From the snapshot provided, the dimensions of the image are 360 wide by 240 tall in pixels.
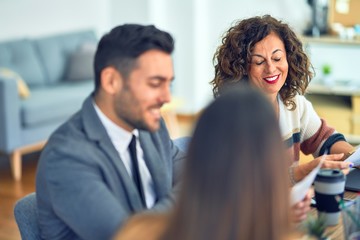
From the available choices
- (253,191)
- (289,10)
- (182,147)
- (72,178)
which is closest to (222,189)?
(253,191)

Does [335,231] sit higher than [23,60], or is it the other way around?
[335,231]

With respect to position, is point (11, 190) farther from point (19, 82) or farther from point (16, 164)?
point (19, 82)

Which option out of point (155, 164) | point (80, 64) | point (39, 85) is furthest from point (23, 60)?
point (155, 164)

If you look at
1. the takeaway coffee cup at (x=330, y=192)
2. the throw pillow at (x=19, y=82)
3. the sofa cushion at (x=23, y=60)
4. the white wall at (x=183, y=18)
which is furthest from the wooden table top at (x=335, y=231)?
the white wall at (x=183, y=18)

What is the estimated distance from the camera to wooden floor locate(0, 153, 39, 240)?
11.9ft

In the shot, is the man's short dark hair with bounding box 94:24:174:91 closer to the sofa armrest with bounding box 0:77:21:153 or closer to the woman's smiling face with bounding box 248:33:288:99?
the woman's smiling face with bounding box 248:33:288:99

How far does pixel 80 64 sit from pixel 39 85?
36 cm

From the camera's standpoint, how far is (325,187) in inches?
67.7

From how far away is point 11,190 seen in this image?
4.22 metres

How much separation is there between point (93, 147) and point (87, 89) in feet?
11.5

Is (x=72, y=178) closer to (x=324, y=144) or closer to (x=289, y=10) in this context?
(x=324, y=144)

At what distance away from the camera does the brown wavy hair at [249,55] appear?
2.21m

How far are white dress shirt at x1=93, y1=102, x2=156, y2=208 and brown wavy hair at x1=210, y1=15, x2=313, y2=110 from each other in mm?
509

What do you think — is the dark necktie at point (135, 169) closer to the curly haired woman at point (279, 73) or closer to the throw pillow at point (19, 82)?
the curly haired woman at point (279, 73)
